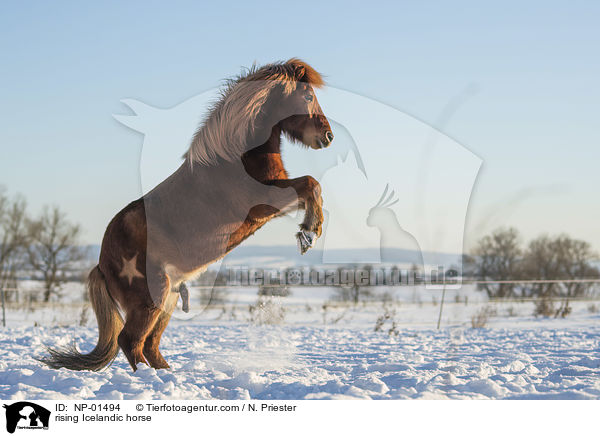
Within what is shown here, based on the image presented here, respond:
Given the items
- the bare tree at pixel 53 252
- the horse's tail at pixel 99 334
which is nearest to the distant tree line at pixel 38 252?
the bare tree at pixel 53 252

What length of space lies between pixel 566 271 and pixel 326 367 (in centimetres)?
1805

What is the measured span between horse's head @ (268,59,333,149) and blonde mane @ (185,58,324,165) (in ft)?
0.07

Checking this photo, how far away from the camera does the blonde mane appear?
3426 millimetres

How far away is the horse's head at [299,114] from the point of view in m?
3.45

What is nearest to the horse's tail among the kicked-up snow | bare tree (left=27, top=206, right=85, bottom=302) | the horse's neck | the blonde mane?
the kicked-up snow

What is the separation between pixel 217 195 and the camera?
3.41 m

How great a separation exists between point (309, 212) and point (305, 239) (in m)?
0.18

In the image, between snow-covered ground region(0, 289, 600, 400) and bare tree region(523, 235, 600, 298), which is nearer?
snow-covered ground region(0, 289, 600, 400)

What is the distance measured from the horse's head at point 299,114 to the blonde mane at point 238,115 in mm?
21

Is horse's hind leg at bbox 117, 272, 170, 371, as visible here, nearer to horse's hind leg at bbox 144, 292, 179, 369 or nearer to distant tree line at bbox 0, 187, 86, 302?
horse's hind leg at bbox 144, 292, 179, 369

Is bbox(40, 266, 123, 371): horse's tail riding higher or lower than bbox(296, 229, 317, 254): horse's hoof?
lower
